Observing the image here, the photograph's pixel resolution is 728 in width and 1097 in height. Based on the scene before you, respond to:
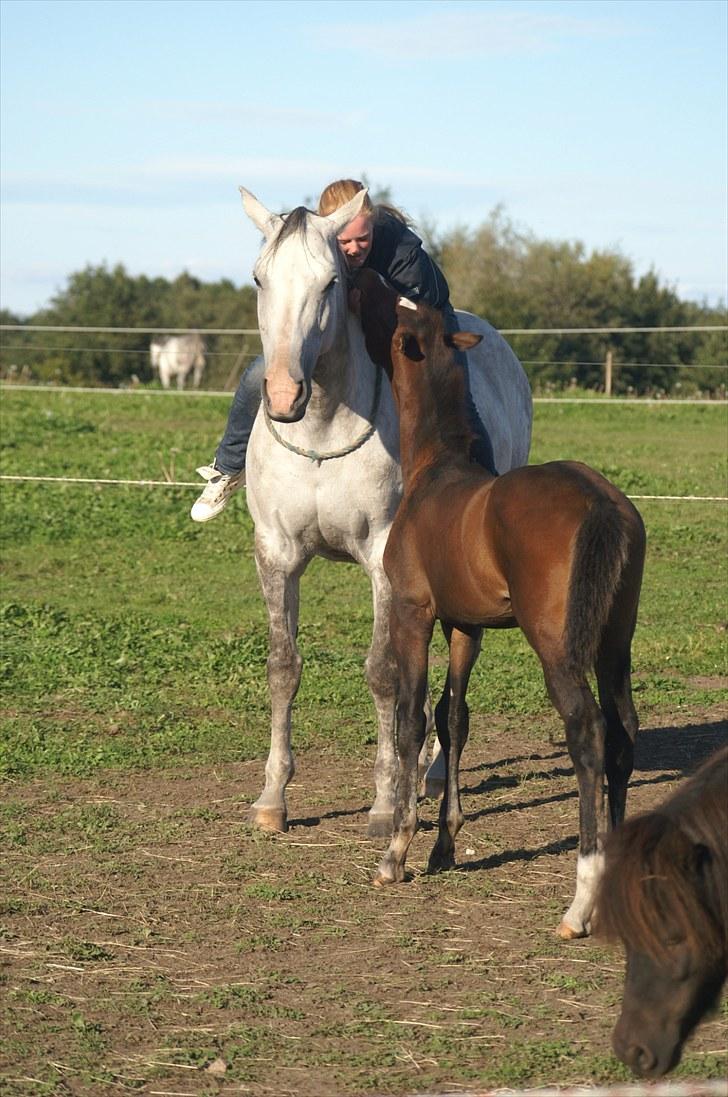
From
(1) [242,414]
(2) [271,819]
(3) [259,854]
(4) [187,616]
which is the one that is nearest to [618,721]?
(3) [259,854]

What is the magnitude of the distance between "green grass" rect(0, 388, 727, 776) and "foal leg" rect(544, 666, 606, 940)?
291 cm

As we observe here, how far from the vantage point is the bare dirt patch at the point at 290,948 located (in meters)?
3.71

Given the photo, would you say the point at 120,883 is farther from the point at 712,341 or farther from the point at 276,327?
the point at 712,341

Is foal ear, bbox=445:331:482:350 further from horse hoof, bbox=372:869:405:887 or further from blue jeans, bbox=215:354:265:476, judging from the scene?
horse hoof, bbox=372:869:405:887

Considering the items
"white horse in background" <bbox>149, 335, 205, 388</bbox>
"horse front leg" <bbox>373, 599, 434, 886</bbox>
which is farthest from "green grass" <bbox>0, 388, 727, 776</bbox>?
"white horse in background" <bbox>149, 335, 205, 388</bbox>

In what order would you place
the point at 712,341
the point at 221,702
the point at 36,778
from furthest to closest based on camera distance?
1. the point at 712,341
2. the point at 221,702
3. the point at 36,778

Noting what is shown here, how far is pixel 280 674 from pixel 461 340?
1.75 m

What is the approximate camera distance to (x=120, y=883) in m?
5.32

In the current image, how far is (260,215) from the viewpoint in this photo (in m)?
5.83

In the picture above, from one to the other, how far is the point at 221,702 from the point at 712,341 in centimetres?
1593

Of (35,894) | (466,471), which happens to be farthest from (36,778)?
(466,471)

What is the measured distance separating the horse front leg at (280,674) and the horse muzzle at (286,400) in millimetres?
1067

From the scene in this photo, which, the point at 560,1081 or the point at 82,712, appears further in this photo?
Result: the point at 82,712

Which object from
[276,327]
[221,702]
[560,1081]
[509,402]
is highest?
[276,327]
